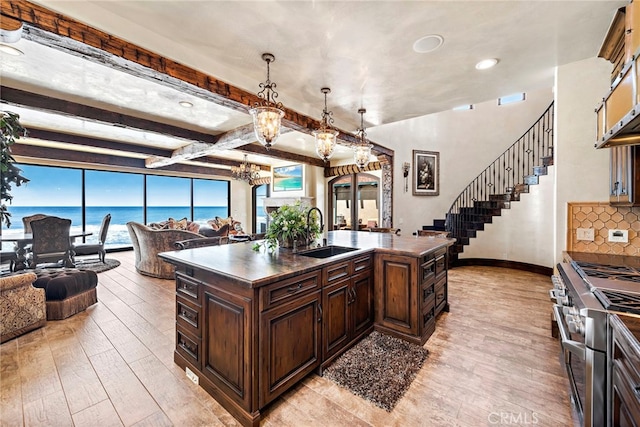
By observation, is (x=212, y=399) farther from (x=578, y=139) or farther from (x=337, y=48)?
(x=578, y=139)

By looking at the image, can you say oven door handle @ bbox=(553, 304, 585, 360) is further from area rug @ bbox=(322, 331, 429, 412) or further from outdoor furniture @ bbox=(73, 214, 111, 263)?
outdoor furniture @ bbox=(73, 214, 111, 263)

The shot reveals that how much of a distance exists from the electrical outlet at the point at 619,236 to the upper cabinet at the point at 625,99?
1111mm

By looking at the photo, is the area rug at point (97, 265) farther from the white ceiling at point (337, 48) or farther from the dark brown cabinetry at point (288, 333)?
the dark brown cabinetry at point (288, 333)

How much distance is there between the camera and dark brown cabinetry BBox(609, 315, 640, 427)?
35.3 inches

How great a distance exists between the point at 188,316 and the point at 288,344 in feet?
2.87

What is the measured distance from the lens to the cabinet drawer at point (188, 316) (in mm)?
1954

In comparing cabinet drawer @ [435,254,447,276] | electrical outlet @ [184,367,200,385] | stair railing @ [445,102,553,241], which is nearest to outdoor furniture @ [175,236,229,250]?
electrical outlet @ [184,367,200,385]

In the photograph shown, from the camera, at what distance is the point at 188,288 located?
2.03 metres

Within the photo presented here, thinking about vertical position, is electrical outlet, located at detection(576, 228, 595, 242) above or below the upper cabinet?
below

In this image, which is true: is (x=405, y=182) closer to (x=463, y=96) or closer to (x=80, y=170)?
(x=463, y=96)

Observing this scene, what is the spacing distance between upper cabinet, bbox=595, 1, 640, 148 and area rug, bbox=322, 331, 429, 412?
2125 mm

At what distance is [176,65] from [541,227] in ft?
22.9

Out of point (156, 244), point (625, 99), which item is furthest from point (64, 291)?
point (625, 99)

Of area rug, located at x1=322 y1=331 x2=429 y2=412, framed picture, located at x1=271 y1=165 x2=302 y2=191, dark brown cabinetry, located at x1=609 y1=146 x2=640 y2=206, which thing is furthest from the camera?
framed picture, located at x1=271 y1=165 x2=302 y2=191
